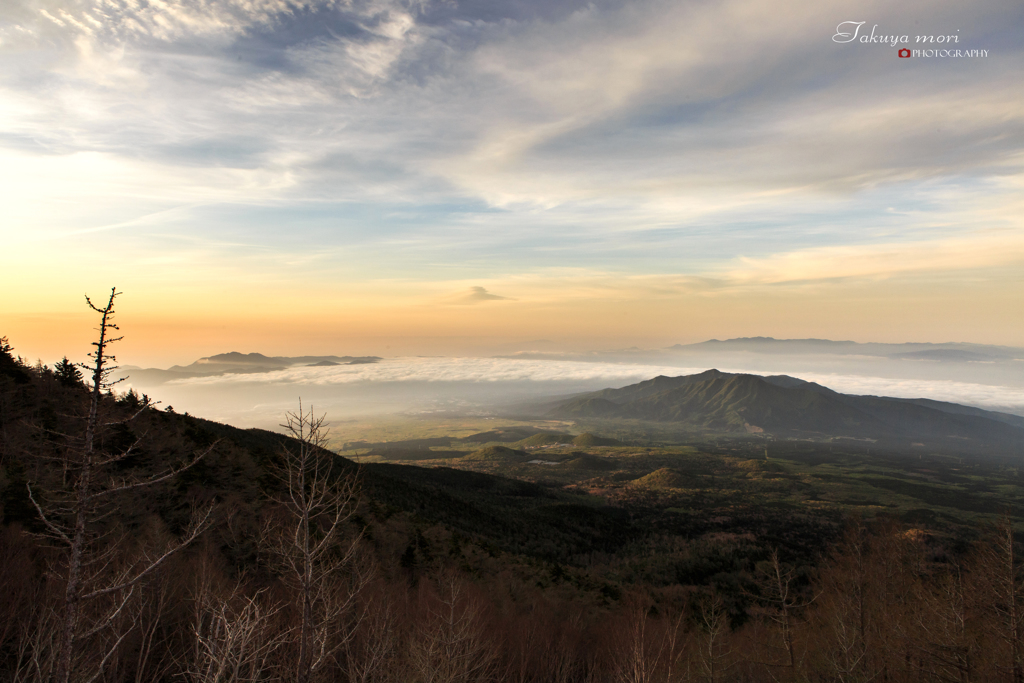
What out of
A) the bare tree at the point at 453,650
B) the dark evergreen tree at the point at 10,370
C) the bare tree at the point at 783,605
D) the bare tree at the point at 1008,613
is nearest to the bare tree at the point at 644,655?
the bare tree at the point at 453,650

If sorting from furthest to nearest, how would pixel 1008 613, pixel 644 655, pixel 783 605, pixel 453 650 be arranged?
pixel 783 605, pixel 644 655, pixel 1008 613, pixel 453 650

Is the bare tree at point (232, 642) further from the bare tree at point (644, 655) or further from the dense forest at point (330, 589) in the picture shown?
the bare tree at point (644, 655)

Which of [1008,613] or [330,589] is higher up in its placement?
[330,589]

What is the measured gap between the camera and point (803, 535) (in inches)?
4638

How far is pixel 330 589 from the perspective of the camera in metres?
21.5

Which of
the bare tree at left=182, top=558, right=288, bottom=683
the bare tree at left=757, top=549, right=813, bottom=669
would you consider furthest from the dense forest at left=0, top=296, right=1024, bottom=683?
the bare tree at left=757, top=549, right=813, bottom=669

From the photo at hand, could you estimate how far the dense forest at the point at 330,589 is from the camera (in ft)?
47.6

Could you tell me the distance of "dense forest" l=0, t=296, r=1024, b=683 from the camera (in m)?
14.5

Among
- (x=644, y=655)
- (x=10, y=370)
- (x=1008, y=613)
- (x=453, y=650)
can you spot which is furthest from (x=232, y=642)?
(x=10, y=370)

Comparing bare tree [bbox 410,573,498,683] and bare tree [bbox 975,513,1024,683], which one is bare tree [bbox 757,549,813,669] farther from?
bare tree [bbox 410,573,498,683]

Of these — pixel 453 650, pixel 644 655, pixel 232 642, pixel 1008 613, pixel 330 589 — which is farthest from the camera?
pixel 644 655

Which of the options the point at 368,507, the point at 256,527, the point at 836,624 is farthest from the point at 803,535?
the point at 256,527

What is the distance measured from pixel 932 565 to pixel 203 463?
10704 centimetres

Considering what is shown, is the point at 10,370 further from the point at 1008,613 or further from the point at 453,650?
the point at 1008,613
